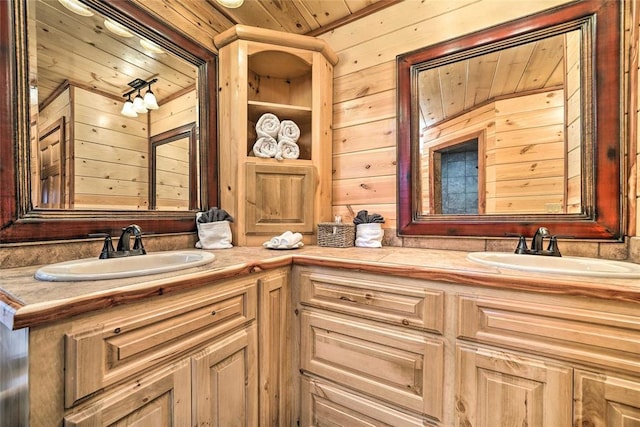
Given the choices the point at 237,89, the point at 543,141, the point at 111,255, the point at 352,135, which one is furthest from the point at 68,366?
the point at 543,141

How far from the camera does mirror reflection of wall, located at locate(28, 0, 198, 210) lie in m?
0.94

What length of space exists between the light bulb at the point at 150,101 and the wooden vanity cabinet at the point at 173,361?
3.05ft

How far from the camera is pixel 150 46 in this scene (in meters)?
1.27

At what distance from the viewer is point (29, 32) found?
0.91m

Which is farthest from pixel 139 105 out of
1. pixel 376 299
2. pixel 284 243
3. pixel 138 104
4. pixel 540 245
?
pixel 540 245

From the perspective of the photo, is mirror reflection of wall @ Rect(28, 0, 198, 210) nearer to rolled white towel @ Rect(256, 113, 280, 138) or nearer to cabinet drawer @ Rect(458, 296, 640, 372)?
rolled white towel @ Rect(256, 113, 280, 138)

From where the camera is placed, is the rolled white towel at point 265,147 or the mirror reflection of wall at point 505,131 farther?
the rolled white towel at point 265,147

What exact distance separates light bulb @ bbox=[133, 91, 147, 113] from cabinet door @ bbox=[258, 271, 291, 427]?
0.94 m

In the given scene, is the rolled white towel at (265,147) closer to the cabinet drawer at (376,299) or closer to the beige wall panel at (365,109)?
the beige wall panel at (365,109)

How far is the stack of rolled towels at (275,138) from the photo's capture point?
4.90 ft

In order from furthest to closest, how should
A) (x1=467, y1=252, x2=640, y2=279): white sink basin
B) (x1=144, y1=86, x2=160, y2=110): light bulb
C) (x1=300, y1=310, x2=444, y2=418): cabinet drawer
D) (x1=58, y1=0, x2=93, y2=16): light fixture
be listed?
(x1=144, y1=86, x2=160, y2=110): light bulb < (x1=58, y1=0, x2=93, y2=16): light fixture < (x1=300, y1=310, x2=444, y2=418): cabinet drawer < (x1=467, y1=252, x2=640, y2=279): white sink basin

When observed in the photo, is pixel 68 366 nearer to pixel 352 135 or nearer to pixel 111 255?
pixel 111 255

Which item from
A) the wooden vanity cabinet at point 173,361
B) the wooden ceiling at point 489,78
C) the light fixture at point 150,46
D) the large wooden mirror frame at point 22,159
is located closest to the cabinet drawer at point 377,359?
the wooden vanity cabinet at point 173,361

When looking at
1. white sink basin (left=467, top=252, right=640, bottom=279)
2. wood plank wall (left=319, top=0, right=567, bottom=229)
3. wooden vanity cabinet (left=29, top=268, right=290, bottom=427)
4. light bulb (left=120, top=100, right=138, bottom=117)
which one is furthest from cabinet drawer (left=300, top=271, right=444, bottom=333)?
light bulb (left=120, top=100, right=138, bottom=117)
